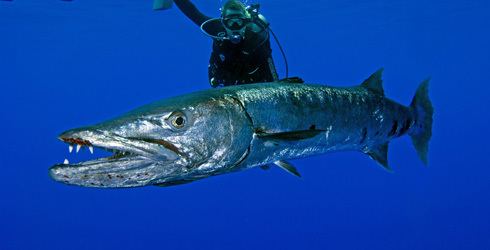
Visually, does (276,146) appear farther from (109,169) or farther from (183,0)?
(183,0)

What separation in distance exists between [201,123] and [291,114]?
2.50 feet

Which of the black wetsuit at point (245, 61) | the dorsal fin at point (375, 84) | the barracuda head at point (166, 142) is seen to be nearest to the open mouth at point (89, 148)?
the barracuda head at point (166, 142)

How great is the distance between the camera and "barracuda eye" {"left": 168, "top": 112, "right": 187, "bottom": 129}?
7.90 ft

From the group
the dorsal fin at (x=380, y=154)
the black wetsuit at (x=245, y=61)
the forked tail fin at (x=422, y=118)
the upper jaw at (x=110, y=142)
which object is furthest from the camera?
the black wetsuit at (x=245, y=61)

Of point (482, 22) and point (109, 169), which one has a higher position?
point (482, 22)

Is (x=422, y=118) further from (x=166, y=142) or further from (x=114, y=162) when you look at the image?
(x=114, y=162)

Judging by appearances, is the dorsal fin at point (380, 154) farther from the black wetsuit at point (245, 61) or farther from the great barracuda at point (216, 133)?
the black wetsuit at point (245, 61)

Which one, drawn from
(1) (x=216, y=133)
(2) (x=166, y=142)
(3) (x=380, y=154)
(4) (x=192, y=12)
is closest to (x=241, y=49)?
(3) (x=380, y=154)

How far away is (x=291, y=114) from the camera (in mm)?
2949

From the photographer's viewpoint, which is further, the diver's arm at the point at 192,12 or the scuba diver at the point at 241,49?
the diver's arm at the point at 192,12

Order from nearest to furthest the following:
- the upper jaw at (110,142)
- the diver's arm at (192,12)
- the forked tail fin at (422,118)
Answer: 1. the upper jaw at (110,142)
2. the forked tail fin at (422,118)
3. the diver's arm at (192,12)

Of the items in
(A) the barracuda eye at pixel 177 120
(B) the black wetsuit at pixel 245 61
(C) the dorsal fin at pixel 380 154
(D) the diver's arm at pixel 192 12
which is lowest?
(A) the barracuda eye at pixel 177 120

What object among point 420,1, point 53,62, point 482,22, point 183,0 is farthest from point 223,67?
point 53,62

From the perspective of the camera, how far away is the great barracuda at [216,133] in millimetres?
2264
